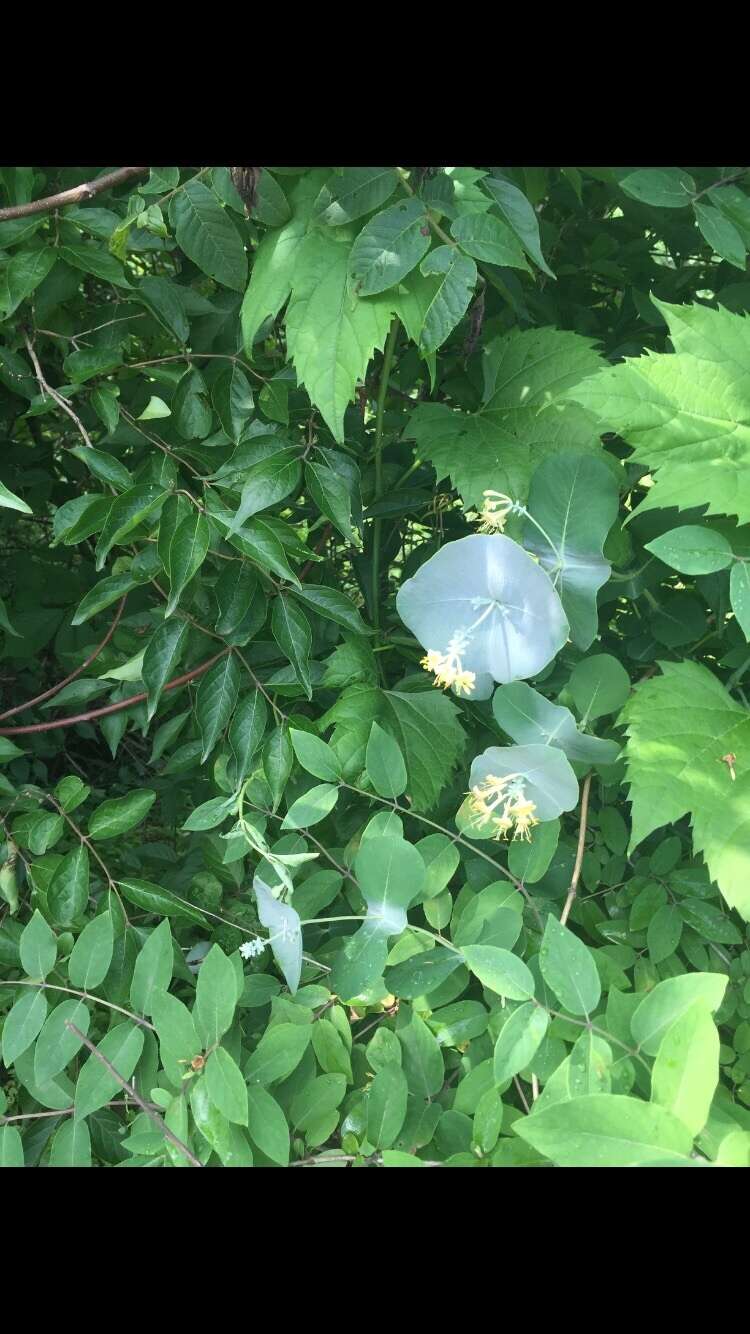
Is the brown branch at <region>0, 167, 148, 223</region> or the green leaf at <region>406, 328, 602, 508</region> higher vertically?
the brown branch at <region>0, 167, 148, 223</region>

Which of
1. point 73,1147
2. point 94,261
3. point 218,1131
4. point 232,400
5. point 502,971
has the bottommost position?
point 73,1147

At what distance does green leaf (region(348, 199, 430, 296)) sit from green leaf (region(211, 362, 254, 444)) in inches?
8.5

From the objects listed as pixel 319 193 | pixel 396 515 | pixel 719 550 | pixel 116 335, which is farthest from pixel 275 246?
pixel 719 550

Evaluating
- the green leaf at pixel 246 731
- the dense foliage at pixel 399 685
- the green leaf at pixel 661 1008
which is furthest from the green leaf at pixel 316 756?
the green leaf at pixel 661 1008

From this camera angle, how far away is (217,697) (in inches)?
40.6

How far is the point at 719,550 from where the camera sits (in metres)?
0.77

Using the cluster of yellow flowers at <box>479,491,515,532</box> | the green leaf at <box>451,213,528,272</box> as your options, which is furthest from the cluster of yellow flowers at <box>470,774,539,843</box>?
the green leaf at <box>451,213,528,272</box>

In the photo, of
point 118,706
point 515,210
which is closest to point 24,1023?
point 118,706

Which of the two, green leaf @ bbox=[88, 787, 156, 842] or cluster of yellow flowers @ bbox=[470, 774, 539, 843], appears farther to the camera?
green leaf @ bbox=[88, 787, 156, 842]

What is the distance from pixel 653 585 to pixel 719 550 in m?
0.23

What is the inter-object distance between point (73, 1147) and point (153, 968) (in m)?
0.16

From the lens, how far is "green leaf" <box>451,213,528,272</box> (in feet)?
2.65

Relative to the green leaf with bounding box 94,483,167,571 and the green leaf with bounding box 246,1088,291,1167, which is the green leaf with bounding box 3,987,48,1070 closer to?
the green leaf with bounding box 246,1088,291,1167

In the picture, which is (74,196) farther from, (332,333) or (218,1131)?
(218,1131)
